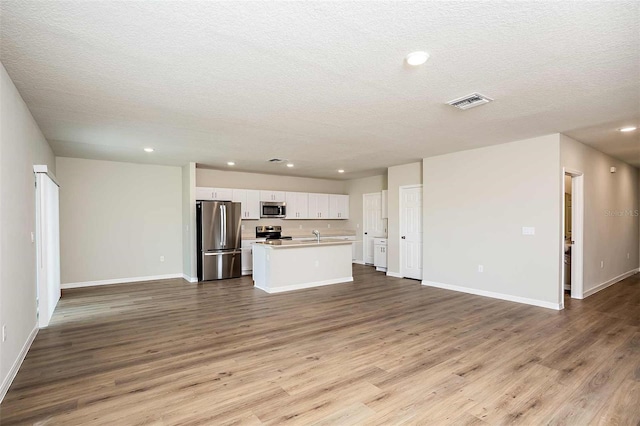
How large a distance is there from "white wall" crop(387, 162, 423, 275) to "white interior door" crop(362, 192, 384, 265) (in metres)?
1.41

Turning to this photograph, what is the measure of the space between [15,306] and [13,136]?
1494mm

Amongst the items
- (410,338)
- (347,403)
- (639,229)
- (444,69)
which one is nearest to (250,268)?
(410,338)

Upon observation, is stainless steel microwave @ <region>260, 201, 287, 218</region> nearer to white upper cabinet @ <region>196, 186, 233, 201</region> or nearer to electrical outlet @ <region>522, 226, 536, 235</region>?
white upper cabinet @ <region>196, 186, 233, 201</region>

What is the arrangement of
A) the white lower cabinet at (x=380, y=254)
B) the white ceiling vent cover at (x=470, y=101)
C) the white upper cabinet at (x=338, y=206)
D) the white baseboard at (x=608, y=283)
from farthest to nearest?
the white upper cabinet at (x=338, y=206)
the white lower cabinet at (x=380, y=254)
the white baseboard at (x=608, y=283)
the white ceiling vent cover at (x=470, y=101)

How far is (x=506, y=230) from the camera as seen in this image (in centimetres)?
523

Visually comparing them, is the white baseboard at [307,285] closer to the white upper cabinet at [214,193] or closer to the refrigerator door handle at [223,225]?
the refrigerator door handle at [223,225]

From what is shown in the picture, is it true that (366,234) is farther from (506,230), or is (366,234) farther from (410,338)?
(410,338)

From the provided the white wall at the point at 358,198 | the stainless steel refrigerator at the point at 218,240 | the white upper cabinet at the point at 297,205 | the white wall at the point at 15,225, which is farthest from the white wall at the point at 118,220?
the white wall at the point at 358,198

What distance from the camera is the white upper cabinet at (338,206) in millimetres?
9586

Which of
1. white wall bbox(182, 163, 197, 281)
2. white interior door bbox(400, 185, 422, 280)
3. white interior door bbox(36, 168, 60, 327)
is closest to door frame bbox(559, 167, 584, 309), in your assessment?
white interior door bbox(400, 185, 422, 280)

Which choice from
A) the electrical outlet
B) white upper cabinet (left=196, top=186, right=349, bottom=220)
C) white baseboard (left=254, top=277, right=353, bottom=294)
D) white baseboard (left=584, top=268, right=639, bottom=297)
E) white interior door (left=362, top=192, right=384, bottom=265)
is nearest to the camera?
the electrical outlet

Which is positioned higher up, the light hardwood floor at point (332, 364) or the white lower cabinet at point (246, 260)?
the white lower cabinet at point (246, 260)

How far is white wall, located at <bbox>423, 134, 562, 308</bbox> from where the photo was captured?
4766 mm

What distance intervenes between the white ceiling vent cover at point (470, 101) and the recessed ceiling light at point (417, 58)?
967 millimetres
